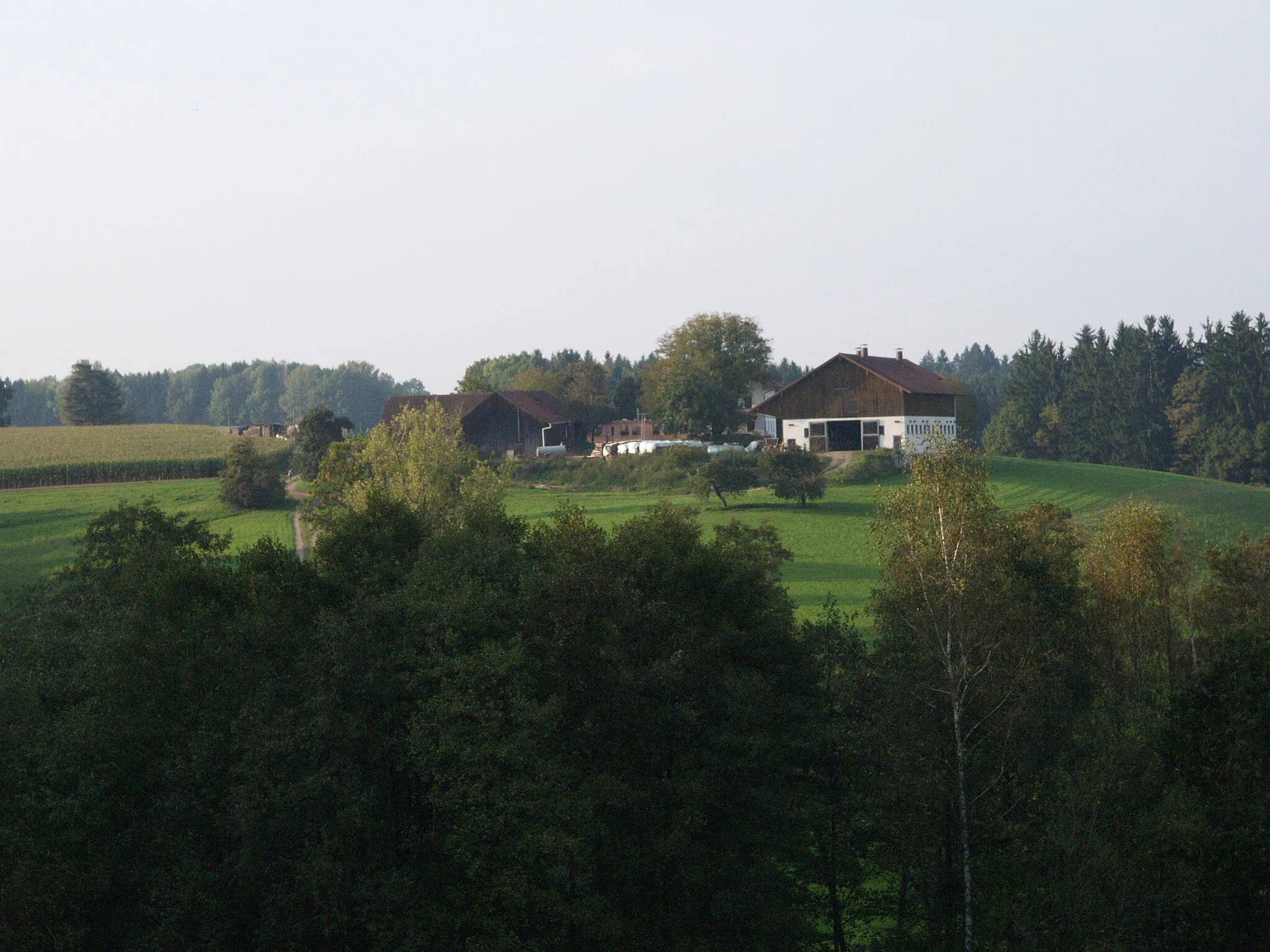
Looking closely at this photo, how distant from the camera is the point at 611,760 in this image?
1113 inches

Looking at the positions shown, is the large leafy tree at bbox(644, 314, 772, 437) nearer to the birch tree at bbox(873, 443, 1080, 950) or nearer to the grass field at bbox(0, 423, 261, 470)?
the grass field at bbox(0, 423, 261, 470)

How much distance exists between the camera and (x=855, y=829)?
29.8 metres

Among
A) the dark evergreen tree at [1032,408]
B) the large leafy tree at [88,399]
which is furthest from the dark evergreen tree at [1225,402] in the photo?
the large leafy tree at [88,399]

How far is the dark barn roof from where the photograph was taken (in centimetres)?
10552

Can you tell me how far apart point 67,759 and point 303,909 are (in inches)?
252

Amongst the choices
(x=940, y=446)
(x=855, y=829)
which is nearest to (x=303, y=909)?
(x=855, y=829)

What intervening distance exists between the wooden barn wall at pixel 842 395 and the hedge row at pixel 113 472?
4414cm

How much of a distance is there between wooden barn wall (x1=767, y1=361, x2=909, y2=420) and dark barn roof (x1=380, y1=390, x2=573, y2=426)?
23119 mm

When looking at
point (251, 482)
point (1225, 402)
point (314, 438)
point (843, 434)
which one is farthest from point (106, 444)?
point (1225, 402)

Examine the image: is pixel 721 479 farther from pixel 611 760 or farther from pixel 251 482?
pixel 611 760

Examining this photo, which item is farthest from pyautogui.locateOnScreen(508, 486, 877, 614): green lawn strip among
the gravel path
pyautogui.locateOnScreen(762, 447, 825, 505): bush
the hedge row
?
the hedge row

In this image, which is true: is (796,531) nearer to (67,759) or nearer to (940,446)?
(940,446)

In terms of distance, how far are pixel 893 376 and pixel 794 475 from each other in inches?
958

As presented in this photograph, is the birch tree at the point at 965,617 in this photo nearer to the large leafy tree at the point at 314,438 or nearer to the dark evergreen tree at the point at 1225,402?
the large leafy tree at the point at 314,438
